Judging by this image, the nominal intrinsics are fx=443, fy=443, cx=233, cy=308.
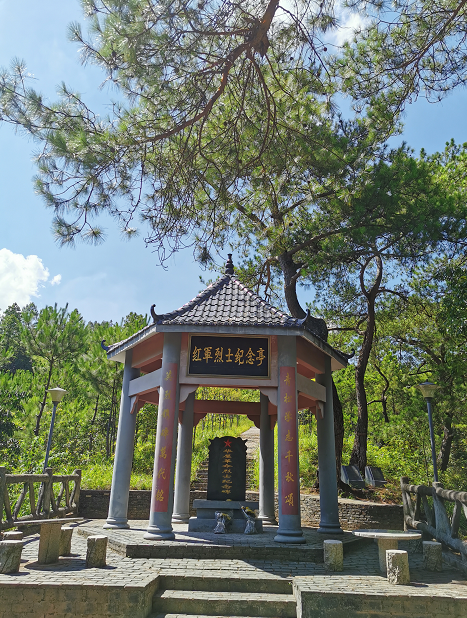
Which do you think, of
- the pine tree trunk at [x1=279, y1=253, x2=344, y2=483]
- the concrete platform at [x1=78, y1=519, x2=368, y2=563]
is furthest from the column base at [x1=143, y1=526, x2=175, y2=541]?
the pine tree trunk at [x1=279, y1=253, x2=344, y2=483]

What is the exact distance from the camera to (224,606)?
583 centimetres

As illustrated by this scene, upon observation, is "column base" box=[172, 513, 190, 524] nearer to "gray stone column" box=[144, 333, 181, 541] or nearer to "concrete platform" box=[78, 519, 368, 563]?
"gray stone column" box=[144, 333, 181, 541]

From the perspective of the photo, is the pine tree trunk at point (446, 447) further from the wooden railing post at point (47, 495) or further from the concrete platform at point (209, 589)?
the wooden railing post at point (47, 495)

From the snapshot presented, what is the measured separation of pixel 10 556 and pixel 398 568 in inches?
212

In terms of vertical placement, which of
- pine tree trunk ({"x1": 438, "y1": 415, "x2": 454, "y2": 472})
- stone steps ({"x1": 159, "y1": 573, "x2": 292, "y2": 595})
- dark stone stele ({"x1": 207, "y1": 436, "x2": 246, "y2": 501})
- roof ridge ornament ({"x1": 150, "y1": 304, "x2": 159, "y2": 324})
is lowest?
stone steps ({"x1": 159, "y1": 573, "x2": 292, "y2": 595})

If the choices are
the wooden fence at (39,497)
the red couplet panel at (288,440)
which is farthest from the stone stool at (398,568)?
the wooden fence at (39,497)

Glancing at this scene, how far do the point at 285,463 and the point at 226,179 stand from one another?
17.8 feet

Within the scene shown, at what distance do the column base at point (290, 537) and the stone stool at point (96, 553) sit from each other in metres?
3.02

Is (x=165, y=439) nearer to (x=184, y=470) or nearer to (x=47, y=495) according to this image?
(x=184, y=470)

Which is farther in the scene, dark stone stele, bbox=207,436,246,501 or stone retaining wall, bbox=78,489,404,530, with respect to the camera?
stone retaining wall, bbox=78,489,404,530

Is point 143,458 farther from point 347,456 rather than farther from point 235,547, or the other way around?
point 235,547

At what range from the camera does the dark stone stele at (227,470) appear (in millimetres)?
10328

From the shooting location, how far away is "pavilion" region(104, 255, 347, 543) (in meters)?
8.27

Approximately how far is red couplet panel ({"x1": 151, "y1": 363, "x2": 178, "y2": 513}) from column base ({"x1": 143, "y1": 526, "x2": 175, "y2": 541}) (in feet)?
1.01
